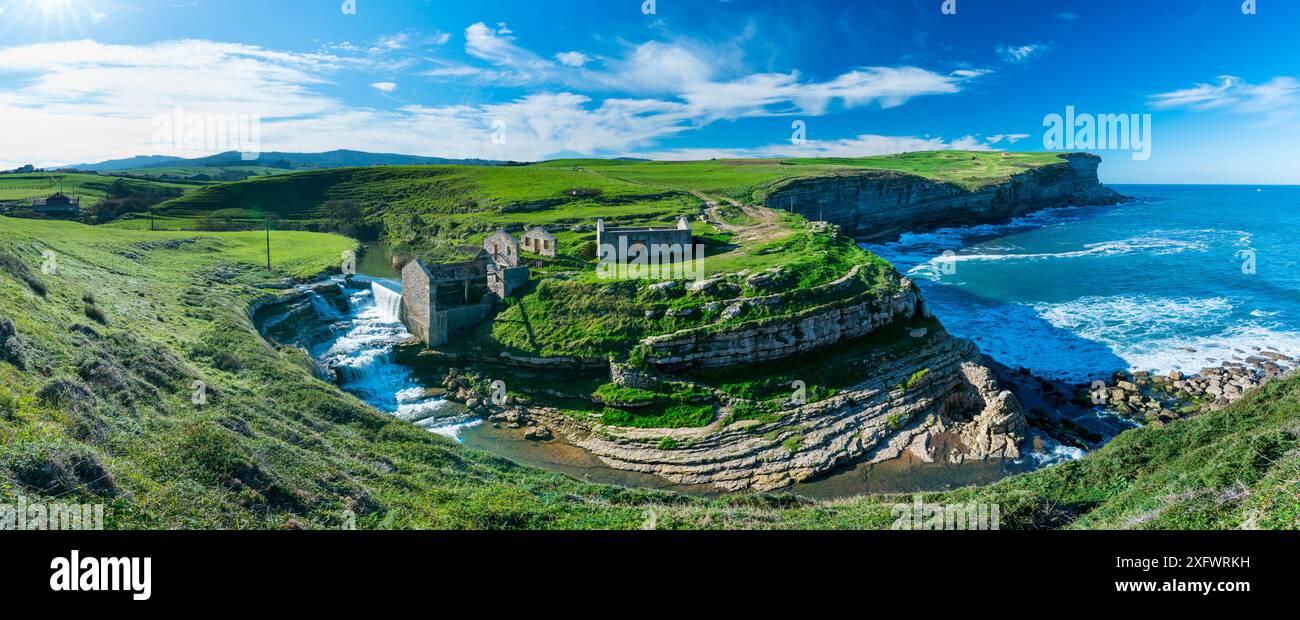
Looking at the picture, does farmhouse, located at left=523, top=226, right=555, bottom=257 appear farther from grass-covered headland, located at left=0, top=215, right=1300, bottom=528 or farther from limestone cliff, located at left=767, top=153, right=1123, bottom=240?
limestone cliff, located at left=767, top=153, right=1123, bottom=240

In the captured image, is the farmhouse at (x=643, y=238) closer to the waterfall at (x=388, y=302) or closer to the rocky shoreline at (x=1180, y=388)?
the waterfall at (x=388, y=302)

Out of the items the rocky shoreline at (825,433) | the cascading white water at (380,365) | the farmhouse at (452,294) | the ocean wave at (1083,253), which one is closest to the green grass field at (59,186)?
the cascading white water at (380,365)

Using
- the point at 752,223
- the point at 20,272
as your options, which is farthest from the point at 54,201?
the point at 752,223

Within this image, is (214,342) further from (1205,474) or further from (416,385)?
(1205,474)

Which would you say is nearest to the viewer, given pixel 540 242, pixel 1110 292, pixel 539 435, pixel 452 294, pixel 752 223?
pixel 539 435

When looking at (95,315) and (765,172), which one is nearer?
(95,315)

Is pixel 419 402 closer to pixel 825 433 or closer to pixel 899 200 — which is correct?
pixel 825 433
